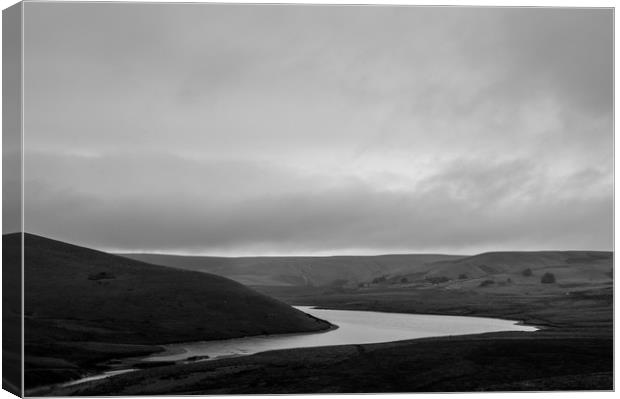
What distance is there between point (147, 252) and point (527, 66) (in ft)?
66.8

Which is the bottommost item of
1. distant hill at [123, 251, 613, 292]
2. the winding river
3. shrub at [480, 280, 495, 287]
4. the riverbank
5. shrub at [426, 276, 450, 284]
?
the riverbank

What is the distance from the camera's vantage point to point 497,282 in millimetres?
47875

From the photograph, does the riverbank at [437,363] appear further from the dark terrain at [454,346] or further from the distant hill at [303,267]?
the distant hill at [303,267]

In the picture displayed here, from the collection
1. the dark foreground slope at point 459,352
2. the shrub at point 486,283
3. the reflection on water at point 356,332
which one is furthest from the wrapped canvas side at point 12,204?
the shrub at point 486,283

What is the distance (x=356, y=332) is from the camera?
1848 inches

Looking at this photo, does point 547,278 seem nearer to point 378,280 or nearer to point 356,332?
point 378,280

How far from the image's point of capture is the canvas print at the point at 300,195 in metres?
43.1

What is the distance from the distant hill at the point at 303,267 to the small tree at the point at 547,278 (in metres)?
4.75

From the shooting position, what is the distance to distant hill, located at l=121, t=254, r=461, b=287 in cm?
4538

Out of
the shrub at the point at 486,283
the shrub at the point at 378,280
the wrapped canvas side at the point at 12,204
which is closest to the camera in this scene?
the wrapped canvas side at the point at 12,204

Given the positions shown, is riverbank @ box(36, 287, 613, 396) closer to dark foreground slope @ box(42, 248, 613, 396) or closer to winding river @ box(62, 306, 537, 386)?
dark foreground slope @ box(42, 248, 613, 396)

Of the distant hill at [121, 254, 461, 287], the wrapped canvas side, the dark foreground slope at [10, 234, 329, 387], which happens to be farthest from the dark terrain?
the wrapped canvas side

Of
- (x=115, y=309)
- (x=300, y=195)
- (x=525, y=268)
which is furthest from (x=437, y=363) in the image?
(x=115, y=309)

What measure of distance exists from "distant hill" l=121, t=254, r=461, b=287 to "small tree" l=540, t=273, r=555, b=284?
15.6 feet
